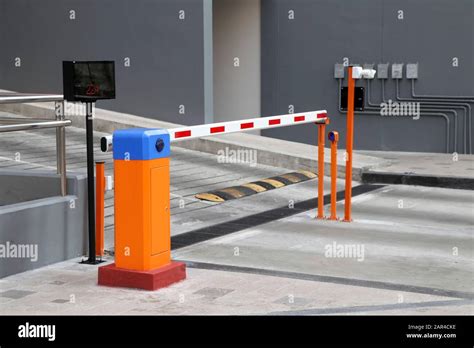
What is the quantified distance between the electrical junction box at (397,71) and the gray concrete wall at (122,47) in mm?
3412

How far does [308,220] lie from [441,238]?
5.51 feet

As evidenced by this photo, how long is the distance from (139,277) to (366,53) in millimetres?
10272

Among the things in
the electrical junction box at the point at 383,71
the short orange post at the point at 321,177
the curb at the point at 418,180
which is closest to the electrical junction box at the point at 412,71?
the electrical junction box at the point at 383,71

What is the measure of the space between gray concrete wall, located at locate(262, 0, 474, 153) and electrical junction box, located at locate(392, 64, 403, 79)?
160mm

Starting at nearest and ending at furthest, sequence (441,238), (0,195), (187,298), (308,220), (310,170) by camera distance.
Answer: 1. (187,298)
2. (0,195)
3. (441,238)
4. (308,220)
5. (310,170)

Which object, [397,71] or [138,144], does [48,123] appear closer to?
[138,144]

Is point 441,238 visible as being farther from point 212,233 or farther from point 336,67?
point 336,67

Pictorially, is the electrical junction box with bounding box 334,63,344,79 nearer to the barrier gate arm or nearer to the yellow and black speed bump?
the yellow and black speed bump

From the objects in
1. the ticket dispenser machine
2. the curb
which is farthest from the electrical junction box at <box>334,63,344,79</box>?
the ticket dispenser machine

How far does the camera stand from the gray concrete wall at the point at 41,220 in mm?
7617

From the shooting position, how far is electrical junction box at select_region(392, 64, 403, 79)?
1614 centimetres

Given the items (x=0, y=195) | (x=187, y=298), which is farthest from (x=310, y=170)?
(x=187, y=298)

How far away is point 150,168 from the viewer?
7254mm

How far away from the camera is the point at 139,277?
23.8ft
